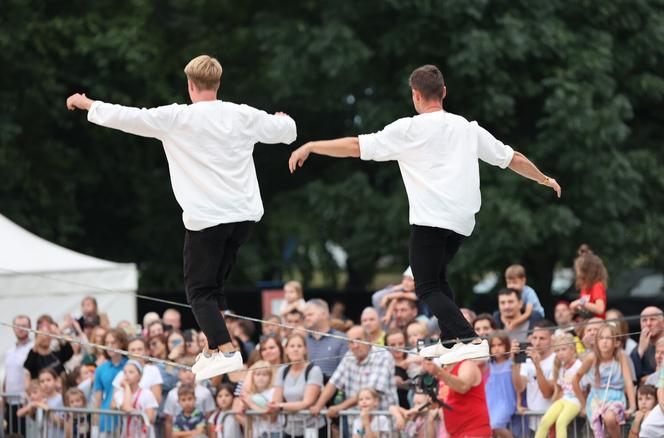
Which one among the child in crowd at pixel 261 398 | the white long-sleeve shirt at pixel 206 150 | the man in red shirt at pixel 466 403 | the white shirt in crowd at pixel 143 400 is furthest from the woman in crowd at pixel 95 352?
the white long-sleeve shirt at pixel 206 150

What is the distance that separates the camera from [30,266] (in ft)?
51.8

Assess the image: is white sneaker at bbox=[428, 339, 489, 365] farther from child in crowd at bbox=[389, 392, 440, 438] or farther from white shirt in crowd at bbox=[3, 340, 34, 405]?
white shirt in crowd at bbox=[3, 340, 34, 405]

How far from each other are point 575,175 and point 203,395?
9542 millimetres

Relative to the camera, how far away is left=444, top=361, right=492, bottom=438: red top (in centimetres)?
913

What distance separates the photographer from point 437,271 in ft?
26.4

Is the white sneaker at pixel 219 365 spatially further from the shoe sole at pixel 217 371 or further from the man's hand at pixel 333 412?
the man's hand at pixel 333 412

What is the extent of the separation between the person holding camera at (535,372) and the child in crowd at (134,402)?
3.32 meters

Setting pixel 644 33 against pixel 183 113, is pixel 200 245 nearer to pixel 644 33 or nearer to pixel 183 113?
pixel 183 113

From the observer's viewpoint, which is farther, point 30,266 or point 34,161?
point 34,161

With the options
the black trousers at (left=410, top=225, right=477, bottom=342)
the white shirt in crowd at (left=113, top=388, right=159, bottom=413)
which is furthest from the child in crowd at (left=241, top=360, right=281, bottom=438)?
the black trousers at (left=410, top=225, right=477, bottom=342)

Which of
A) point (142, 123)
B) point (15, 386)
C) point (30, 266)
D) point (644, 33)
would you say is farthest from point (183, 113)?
point (644, 33)

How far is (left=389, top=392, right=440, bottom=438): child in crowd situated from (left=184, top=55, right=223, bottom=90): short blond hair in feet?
11.6

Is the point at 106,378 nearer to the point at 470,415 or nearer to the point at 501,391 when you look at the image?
the point at 501,391

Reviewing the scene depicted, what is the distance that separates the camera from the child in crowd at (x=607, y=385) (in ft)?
31.9
